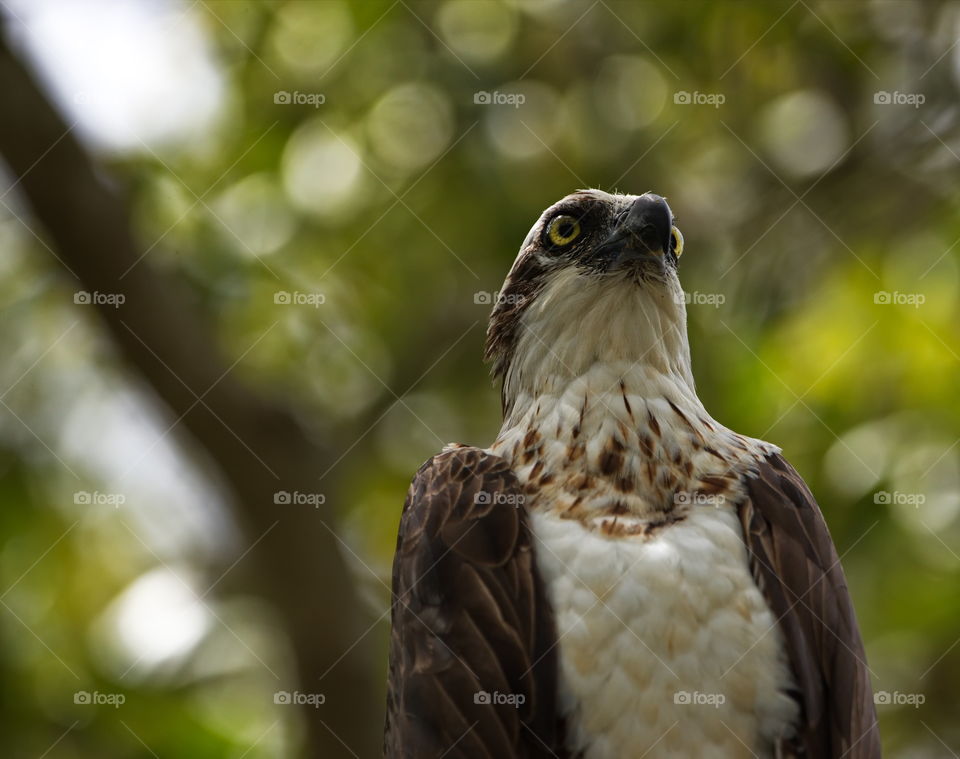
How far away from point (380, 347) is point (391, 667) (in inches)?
174

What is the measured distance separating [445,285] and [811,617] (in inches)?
200

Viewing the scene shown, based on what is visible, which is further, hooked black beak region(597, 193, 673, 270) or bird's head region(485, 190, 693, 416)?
bird's head region(485, 190, 693, 416)

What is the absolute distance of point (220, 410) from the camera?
6.91 meters

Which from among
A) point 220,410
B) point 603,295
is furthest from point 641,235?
point 220,410

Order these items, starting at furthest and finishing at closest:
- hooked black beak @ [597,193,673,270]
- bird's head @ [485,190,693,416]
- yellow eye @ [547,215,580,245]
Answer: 1. yellow eye @ [547,215,580,245]
2. bird's head @ [485,190,693,416]
3. hooked black beak @ [597,193,673,270]

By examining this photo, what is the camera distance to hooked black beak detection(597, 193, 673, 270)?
501 centimetres

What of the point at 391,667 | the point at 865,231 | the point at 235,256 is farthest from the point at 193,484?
the point at 865,231

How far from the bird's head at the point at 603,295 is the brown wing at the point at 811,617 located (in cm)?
90

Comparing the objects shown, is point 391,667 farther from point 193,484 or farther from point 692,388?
point 193,484

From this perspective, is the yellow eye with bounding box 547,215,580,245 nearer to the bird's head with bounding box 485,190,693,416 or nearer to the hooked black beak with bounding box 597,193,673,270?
the bird's head with bounding box 485,190,693,416

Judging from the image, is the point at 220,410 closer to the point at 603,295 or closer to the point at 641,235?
the point at 603,295

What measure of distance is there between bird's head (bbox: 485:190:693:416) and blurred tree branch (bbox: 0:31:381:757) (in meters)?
2.04

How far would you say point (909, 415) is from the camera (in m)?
8.08

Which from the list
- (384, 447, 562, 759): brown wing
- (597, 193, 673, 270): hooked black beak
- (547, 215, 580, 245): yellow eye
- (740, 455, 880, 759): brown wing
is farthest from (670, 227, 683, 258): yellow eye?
(384, 447, 562, 759): brown wing
